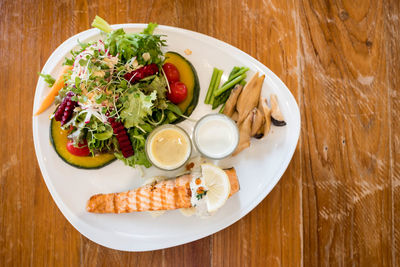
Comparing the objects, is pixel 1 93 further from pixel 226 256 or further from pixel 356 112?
pixel 356 112

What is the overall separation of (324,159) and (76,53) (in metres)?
2.03

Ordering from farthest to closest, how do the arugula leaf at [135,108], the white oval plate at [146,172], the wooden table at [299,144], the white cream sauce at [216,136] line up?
the wooden table at [299,144] < the white oval plate at [146,172] < the white cream sauce at [216,136] < the arugula leaf at [135,108]

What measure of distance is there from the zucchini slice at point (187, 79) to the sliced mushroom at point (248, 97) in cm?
32

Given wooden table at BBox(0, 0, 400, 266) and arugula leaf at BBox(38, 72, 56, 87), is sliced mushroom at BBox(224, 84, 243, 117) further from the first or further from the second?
arugula leaf at BBox(38, 72, 56, 87)

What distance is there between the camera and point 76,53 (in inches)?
78.0

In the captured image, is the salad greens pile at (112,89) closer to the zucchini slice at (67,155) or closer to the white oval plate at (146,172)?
the zucchini slice at (67,155)

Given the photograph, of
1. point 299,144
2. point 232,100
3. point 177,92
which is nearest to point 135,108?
point 177,92

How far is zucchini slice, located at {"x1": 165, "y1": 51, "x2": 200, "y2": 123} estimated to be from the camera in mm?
2043

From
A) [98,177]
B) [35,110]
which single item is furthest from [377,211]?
[35,110]

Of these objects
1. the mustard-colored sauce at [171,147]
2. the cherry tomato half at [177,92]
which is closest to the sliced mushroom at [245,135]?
the mustard-colored sauce at [171,147]

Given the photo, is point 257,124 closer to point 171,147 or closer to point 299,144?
point 299,144

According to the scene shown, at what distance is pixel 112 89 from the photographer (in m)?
1.88

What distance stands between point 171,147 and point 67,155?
751 mm

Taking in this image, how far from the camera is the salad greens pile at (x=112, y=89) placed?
6.01 feet
